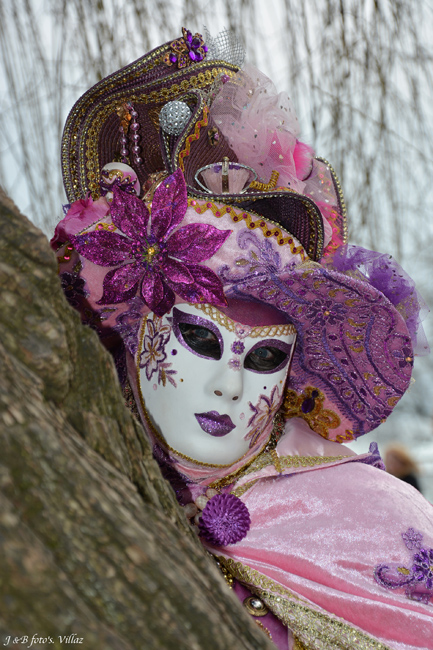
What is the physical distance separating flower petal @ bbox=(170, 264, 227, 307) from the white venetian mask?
0.03 meters

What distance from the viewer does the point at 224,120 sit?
1363 mm

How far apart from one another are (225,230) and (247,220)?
0.06 meters

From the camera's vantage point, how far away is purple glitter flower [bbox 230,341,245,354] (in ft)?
4.10

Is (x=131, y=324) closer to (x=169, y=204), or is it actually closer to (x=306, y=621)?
(x=169, y=204)

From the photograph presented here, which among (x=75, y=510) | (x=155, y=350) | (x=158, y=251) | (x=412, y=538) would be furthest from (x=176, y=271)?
(x=75, y=510)

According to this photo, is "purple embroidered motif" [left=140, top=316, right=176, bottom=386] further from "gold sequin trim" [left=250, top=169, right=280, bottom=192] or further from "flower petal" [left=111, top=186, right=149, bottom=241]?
"gold sequin trim" [left=250, top=169, right=280, bottom=192]

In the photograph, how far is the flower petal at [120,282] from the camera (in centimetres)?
123

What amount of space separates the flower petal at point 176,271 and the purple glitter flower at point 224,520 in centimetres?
43

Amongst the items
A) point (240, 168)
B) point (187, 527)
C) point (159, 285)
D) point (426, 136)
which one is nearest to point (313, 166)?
point (240, 168)

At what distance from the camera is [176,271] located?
4.05 ft

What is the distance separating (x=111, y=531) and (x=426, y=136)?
219 centimetres

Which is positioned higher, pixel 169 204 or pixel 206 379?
pixel 169 204

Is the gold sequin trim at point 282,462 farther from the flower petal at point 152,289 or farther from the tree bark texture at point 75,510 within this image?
the tree bark texture at point 75,510

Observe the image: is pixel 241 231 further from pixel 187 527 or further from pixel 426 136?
pixel 426 136
